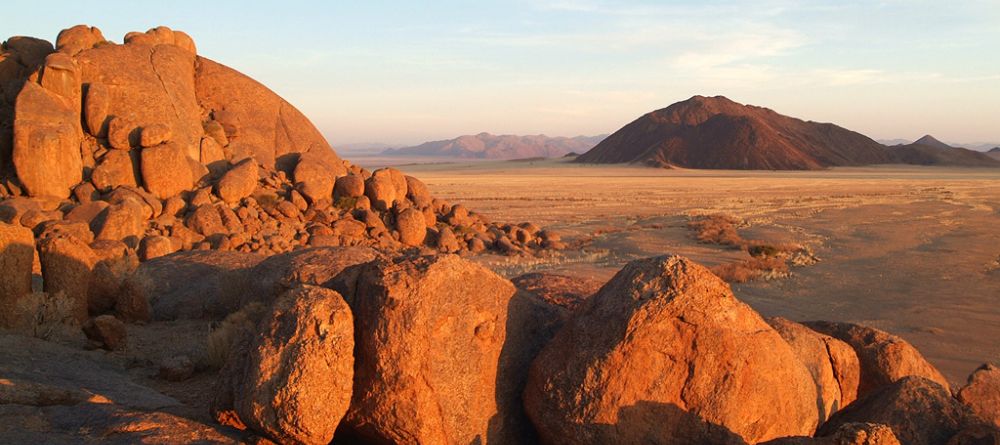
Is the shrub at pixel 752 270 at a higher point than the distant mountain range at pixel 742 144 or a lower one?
lower

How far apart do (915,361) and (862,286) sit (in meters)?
10.6

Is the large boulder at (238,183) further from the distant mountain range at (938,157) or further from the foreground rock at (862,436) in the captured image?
the distant mountain range at (938,157)

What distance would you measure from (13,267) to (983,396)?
9.44 meters

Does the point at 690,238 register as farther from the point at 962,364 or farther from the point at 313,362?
the point at 313,362

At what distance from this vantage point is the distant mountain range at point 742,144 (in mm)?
95000

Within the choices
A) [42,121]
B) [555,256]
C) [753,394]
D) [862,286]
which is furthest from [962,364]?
[42,121]

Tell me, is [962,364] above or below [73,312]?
below

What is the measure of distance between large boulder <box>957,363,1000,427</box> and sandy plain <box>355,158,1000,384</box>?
426 cm

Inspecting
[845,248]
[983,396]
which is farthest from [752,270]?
[983,396]

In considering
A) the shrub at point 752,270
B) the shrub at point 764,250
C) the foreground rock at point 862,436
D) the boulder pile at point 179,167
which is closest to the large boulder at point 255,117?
the boulder pile at point 179,167

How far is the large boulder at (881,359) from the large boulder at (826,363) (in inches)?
4.3

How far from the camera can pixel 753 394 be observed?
5.10 m

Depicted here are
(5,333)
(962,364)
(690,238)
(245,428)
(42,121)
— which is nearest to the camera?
(245,428)

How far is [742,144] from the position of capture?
95688 millimetres
